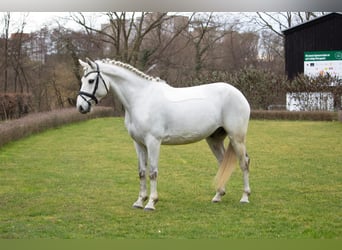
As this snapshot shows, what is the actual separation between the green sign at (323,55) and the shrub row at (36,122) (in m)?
2.67

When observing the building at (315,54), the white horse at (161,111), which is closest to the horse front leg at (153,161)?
the white horse at (161,111)

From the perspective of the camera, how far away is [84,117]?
9234mm

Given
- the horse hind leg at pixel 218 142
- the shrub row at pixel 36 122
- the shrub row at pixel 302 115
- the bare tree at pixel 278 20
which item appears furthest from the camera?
the shrub row at pixel 36 122

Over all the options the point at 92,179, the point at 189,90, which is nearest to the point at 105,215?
the point at 189,90

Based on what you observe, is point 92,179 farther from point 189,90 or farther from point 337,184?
point 337,184

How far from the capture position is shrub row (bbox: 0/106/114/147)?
770 centimetres

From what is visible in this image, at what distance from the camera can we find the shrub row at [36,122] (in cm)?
770

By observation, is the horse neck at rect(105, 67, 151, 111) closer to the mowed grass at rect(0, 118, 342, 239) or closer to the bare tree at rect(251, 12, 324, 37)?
the mowed grass at rect(0, 118, 342, 239)

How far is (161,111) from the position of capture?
4984 mm

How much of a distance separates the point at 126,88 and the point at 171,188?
156 cm

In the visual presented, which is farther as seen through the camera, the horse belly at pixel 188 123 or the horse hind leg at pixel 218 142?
the horse hind leg at pixel 218 142

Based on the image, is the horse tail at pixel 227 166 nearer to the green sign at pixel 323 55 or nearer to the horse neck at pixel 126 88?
the horse neck at pixel 126 88

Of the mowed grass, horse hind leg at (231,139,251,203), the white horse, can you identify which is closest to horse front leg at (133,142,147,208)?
the white horse

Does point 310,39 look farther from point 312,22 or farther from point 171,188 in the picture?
point 171,188
